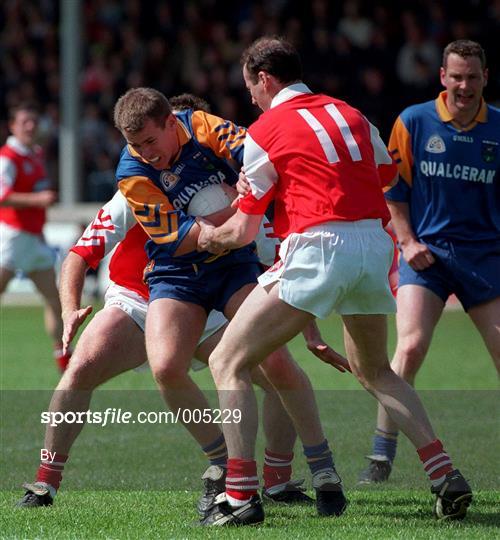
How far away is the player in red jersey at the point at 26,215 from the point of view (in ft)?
38.5

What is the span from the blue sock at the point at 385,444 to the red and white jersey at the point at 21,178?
608cm

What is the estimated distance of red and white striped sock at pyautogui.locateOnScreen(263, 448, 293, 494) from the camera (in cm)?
619

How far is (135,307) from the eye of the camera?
20.5ft

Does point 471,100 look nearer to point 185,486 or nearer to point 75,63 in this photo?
point 185,486

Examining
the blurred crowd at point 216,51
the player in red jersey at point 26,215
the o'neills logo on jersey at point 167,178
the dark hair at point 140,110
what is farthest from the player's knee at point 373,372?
the blurred crowd at point 216,51

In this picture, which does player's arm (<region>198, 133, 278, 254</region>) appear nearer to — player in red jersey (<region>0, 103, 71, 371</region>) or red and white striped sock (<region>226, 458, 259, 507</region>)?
red and white striped sock (<region>226, 458, 259, 507</region>)

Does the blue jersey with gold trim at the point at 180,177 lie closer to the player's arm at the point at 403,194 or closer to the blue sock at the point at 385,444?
the player's arm at the point at 403,194

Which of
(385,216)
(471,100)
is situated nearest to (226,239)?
(385,216)

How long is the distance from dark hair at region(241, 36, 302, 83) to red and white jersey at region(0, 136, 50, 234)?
6.79 metres

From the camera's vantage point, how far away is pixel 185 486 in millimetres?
6613

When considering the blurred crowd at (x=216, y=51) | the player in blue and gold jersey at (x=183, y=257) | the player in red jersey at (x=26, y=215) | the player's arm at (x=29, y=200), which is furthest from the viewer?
the blurred crowd at (x=216, y=51)

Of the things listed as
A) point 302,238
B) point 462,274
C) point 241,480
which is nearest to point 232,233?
point 302,238

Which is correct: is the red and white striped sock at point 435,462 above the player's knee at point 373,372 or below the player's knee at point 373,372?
below

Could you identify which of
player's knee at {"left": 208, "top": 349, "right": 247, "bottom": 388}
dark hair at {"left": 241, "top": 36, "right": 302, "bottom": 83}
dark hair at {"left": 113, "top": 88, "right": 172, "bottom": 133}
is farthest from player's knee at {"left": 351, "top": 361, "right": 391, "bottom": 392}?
dark hair at {"left": 113, "top": 88, "right": 172, "bottom": 133}
